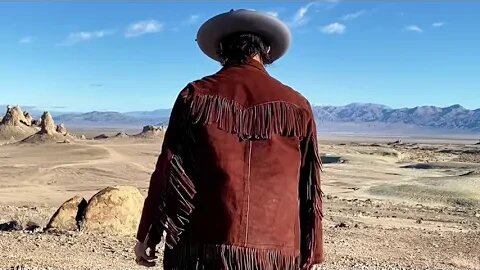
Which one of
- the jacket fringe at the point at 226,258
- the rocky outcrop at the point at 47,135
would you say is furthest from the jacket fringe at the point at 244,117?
the rocky outcrop at the point at 47,135

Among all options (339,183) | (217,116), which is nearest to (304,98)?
(217,116)

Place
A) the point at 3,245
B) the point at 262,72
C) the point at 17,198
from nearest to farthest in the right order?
the point at 262,72, the point at 3,245, the point at 17,198

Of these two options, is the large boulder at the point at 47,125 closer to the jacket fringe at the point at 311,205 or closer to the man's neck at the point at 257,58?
the man's neck at the point at 257,58

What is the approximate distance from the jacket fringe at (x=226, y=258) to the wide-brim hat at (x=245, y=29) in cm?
82

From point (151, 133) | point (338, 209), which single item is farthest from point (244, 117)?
point (151, 133)

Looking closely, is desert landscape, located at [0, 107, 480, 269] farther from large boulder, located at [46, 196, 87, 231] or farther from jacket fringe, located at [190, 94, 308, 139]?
jacket fringe, located at [190, 94, 308, 139]

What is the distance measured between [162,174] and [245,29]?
665mm

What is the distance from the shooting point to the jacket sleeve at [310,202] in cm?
286

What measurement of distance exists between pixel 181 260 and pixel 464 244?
35.9ft

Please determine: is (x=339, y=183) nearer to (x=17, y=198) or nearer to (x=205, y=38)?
(x=17, y=198)

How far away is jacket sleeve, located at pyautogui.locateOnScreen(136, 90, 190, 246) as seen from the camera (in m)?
2.74

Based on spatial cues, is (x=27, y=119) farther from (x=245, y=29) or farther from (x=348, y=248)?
(x=245, y=29)

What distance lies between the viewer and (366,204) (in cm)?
2106

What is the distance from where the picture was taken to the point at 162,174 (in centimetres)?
275
